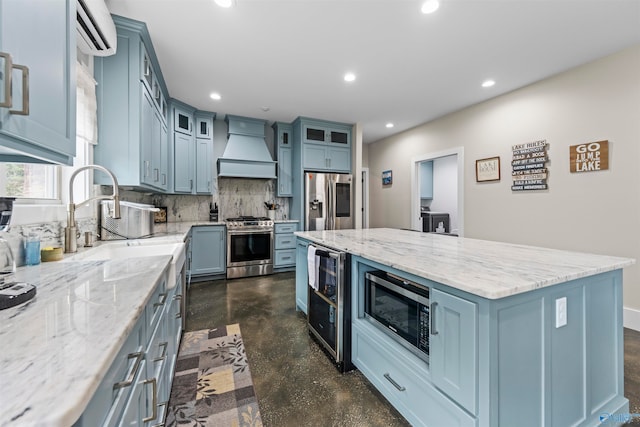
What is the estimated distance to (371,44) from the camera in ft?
7.97

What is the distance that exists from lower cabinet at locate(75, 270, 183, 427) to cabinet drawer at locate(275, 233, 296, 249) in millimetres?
3084

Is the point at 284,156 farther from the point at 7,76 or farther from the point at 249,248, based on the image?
the point at 7,76

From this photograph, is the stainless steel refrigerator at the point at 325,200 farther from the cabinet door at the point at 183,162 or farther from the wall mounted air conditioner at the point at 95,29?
the wall mounted air conditioner at the point at 95,29

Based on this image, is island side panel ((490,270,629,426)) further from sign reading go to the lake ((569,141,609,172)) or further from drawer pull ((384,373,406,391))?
sign reading go to the lake ((569,141,609,172))

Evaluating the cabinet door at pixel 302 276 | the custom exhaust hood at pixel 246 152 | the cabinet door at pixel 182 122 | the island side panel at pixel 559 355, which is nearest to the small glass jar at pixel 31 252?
the cabinet door at pixel 302 276

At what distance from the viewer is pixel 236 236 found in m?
4.12

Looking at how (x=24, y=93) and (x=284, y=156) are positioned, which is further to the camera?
(x=284, y=156)

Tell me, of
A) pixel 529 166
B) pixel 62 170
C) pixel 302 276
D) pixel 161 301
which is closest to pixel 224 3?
pixel 62 170

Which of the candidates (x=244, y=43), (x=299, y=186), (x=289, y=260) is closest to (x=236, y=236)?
(x=289, y=260)

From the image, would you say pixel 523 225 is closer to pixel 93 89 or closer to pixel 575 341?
pixel 575 341

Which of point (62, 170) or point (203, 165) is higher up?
point (203, 165)

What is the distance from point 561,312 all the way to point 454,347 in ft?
1.64

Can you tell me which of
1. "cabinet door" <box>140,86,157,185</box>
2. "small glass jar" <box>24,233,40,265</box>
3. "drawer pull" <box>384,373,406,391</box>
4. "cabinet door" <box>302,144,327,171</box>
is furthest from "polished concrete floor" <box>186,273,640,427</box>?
"cabinet door" <box>302,144,327,171</box>

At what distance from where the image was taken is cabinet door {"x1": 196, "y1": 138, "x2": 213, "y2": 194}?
4164 millimetres
